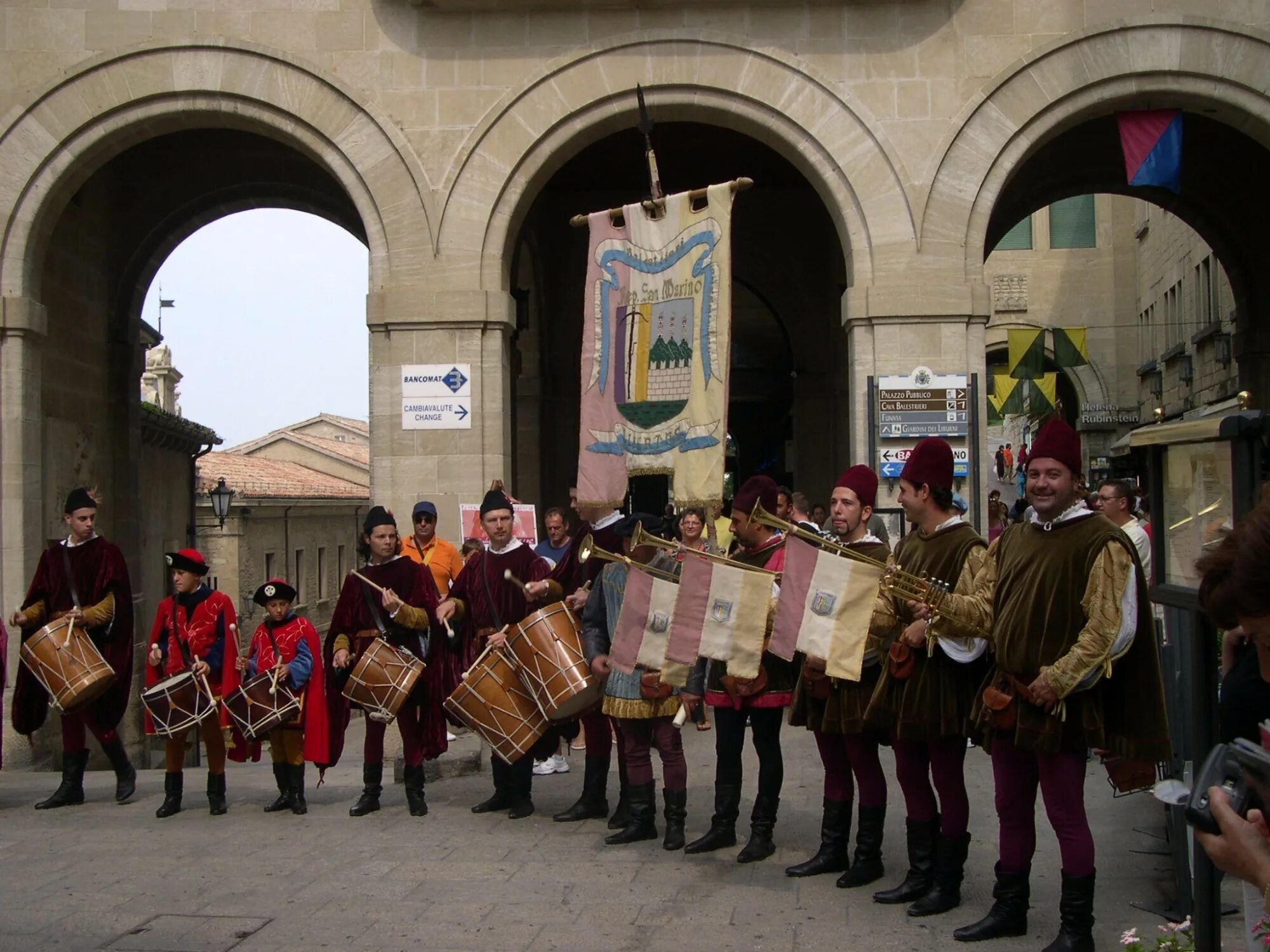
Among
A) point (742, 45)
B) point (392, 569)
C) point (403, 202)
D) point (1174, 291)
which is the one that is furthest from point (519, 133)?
point (1174, 291)

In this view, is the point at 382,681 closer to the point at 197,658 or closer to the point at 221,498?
the point at 197,658

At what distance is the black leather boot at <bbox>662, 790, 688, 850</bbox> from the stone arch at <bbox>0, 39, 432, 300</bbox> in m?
6.25

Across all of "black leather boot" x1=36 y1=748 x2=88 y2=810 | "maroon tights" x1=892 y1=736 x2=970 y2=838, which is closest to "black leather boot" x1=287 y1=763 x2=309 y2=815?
"black leather boot" x1=36 y1=748 x2=88 y2=810

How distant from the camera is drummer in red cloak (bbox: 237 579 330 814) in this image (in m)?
9.02

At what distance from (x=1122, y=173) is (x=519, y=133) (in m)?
8.02

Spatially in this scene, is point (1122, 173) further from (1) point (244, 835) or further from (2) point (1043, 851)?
(1) point (244, 835)

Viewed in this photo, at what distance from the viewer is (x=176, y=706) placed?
8.95 meters

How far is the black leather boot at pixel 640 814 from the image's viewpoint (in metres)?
7.79

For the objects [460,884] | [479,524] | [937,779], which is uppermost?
[479,524]

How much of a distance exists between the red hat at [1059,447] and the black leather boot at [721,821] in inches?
110

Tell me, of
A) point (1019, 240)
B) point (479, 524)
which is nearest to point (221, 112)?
point (479, 524)

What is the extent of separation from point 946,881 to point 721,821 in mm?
1576

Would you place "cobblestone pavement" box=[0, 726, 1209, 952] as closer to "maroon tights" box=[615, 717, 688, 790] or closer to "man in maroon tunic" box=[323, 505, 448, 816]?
"man in maroon tunic" box=[323, 505, 448, 816]

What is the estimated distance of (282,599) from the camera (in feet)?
29.9
